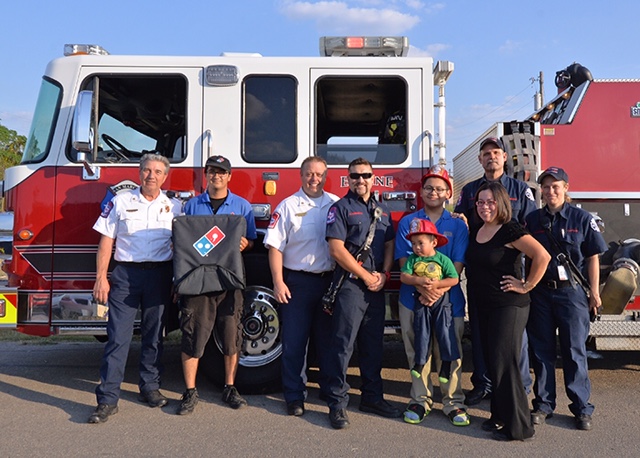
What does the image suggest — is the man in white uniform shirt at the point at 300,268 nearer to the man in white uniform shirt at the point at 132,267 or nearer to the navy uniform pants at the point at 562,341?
the man in white uniform shirt at the point at 132,267

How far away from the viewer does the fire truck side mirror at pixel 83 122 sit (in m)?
4.30

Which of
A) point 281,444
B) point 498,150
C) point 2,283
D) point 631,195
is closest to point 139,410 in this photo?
point 281,444

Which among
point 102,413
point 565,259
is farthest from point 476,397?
point 102,413

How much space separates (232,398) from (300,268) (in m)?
1.16

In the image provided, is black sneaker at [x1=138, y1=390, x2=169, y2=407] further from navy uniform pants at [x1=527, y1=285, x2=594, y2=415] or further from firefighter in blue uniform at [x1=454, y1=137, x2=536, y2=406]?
navy uniform pants at [x1=527, y1=285, x2=594, y2=415]

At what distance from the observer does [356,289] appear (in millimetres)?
4176

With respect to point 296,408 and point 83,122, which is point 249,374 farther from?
point 83,122

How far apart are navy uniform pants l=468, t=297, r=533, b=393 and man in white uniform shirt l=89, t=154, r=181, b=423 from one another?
92.5 inches

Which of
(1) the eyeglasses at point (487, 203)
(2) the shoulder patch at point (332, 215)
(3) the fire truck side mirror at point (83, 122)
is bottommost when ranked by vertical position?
(2) the shoulder patch at point (332, 215)

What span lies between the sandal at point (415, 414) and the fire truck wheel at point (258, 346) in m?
1.14

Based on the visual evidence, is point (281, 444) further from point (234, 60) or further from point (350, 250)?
point (234, 60)

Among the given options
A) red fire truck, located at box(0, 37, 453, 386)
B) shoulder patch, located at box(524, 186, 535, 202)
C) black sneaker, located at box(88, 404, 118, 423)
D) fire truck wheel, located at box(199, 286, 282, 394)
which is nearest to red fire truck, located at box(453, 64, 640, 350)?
shoulder patch, located at box(524, 186, 535, 202)

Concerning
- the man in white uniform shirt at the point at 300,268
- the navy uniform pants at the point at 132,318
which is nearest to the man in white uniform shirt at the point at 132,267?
the navy uniform pants at the point at 132,318

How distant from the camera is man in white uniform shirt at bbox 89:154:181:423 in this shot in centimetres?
432
